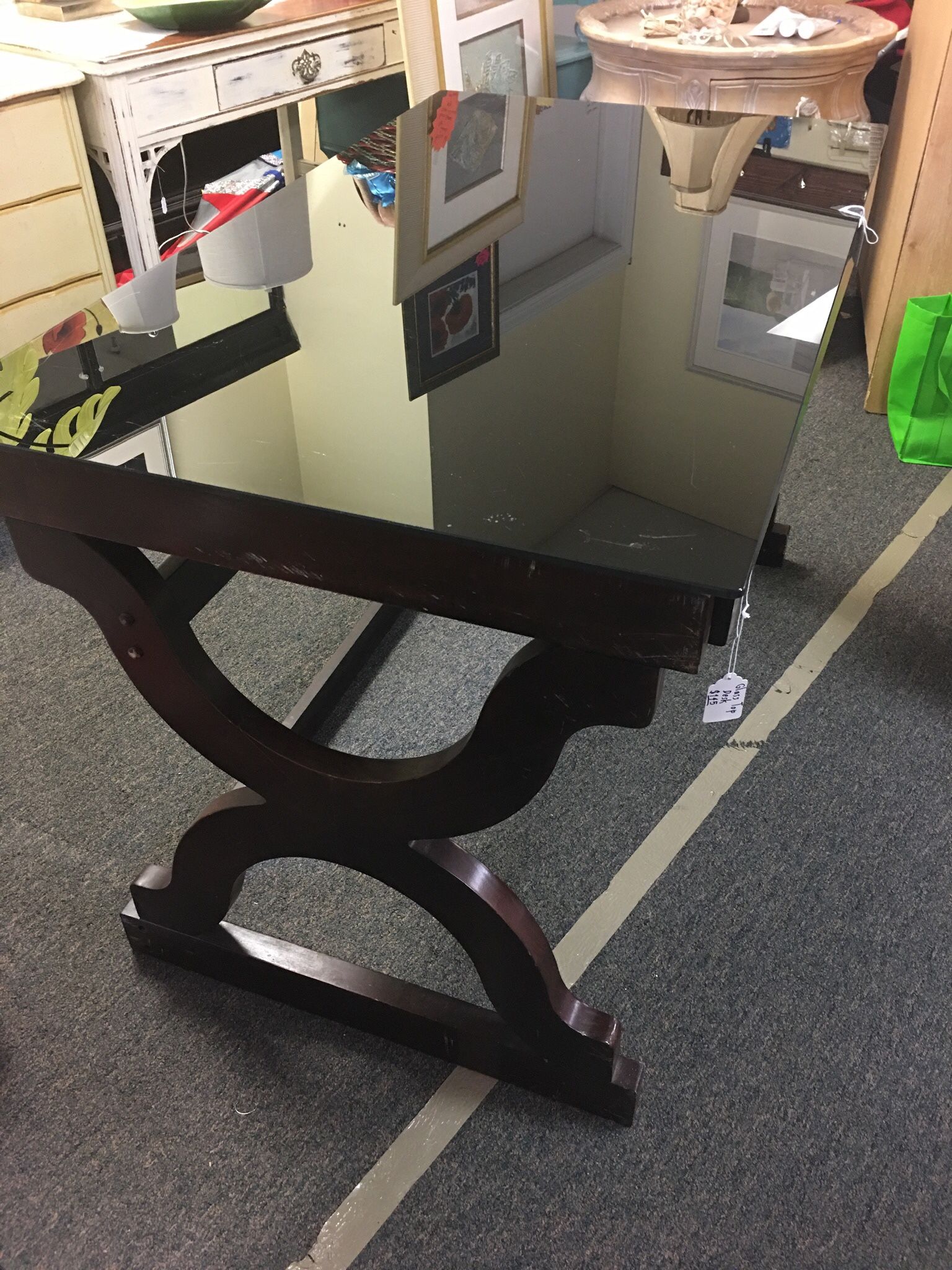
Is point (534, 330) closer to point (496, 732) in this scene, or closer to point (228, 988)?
point (496, 732)

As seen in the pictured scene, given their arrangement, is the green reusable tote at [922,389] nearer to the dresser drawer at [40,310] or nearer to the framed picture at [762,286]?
the framed picture at [762,286]

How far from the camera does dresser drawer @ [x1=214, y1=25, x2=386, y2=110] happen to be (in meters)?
2.29

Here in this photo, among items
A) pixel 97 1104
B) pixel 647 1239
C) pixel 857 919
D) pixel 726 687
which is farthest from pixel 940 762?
pixel 97 1104

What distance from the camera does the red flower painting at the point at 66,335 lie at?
0.92 metres

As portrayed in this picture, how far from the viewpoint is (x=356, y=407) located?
87 centimetres

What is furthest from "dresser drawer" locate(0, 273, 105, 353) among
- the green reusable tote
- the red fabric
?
the red fabric

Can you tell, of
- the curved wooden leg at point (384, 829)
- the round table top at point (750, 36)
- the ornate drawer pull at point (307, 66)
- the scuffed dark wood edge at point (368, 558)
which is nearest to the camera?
the scuffed dark wood edge at point (368, 558)

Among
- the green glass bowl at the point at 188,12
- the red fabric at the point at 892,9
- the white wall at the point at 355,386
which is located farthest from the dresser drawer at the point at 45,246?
the red fabric at the point at 892,9

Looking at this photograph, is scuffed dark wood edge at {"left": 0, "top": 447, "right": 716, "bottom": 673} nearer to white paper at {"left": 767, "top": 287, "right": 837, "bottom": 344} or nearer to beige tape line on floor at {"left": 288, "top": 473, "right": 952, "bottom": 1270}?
white paper at {"left": 767, "top": 287, "right": 837, "bottom": 344}

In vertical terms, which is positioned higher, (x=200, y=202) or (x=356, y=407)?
(x=356, y=407)

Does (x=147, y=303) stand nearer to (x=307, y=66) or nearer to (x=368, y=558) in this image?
(x=368, y=558)

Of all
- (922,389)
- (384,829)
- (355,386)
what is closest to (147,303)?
(355,386)

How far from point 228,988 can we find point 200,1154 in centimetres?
19

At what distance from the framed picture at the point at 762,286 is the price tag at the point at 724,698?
0.84 feet
